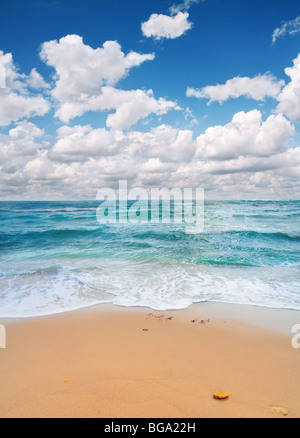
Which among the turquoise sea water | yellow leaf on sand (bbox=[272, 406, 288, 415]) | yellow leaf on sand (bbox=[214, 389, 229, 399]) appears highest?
yellow leaf on sand (bbox=[214, 389, 229, 399])

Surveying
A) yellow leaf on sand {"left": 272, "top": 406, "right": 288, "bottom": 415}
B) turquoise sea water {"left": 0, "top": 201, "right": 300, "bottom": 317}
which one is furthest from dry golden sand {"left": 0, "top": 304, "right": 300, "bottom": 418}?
turquoise sea water {"left": 0, "top": 201, "right": 300, "bottom": 317}

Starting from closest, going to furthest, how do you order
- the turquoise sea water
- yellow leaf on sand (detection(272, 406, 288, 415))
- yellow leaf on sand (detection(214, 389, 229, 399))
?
yellow leaf on sand (detection(272, 406, 288, 415)) < yellow leaf on sand (detection(214, 389, 229, 399)) < the turquoise sea water

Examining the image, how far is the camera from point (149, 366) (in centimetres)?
330

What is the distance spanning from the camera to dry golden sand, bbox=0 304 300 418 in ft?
8.51

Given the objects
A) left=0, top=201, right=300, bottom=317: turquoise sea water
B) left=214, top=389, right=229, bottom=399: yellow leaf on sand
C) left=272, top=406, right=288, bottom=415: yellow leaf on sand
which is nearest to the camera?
left=272, top=406, right=288, bottom=415: yellow leaf on sand

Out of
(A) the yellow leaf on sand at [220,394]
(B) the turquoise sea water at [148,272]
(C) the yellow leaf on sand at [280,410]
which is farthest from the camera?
(B) the turquoise sea water at [148,272]

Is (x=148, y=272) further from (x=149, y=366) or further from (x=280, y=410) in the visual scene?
(x=280, y=410)

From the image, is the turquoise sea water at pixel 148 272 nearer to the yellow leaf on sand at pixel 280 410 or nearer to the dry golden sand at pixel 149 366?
the dry golden sand at pixel 149 366

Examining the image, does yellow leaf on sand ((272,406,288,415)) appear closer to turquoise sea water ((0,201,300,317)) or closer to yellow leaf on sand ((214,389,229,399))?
→ yellow leaf on sand ((214,389,229,399))

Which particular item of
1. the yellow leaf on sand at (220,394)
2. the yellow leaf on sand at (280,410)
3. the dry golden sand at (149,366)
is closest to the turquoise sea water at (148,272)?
the dry golden sand at (149,366)

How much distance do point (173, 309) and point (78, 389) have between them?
2.95 meters

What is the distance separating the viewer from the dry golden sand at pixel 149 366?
259 cm
